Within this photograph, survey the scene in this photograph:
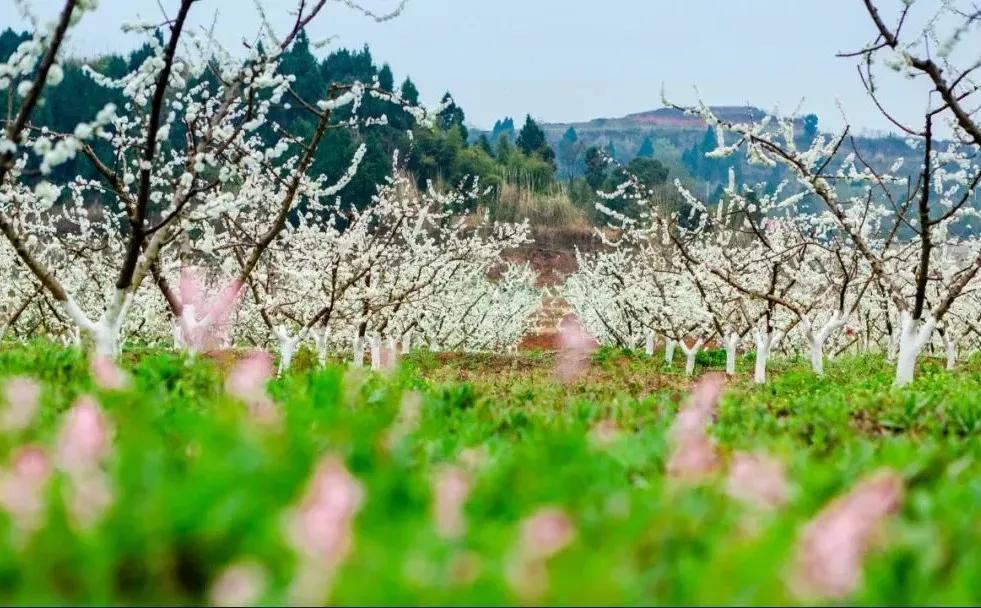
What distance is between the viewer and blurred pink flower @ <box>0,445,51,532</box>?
1698mm

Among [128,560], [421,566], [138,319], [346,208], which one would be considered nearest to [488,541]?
[421,566]

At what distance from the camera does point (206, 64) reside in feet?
A: 29.4

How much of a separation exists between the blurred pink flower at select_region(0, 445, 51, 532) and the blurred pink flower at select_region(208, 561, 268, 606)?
377mm

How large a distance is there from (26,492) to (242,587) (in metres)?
0.59

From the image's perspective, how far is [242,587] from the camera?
1.39 meters

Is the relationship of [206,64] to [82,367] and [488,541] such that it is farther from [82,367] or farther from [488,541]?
[488,541]

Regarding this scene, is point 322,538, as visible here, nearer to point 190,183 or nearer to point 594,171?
point 190,183

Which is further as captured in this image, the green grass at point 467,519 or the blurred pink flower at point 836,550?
the green grass at point 467,519

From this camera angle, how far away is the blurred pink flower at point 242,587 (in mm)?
1397

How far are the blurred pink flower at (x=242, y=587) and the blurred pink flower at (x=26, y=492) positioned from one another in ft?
1.24

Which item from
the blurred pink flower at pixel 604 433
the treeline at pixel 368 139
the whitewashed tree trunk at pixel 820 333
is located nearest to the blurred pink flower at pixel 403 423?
the blurred pink flower at pixel 604 433

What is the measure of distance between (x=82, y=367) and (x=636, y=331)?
2559cm

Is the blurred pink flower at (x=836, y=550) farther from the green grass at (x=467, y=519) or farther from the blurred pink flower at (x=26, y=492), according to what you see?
the blurred pink flower at (x=26, y=492)

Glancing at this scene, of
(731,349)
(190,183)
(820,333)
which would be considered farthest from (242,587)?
(731,349)
